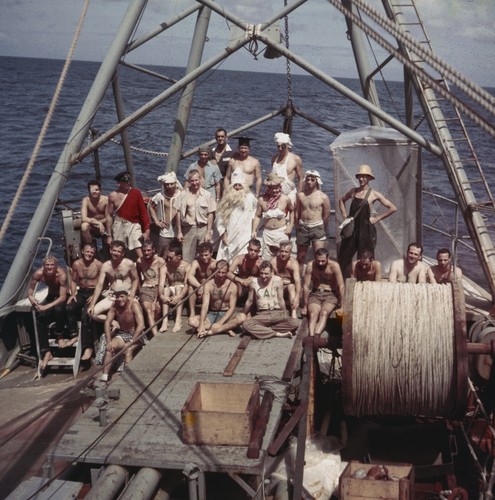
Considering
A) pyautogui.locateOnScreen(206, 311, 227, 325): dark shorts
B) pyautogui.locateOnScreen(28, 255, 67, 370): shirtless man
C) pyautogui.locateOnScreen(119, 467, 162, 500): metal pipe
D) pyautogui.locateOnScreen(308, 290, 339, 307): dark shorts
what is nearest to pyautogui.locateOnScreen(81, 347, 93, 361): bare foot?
pyautogui.locateOnScreen(28, 255, 67, 370): shirtless man

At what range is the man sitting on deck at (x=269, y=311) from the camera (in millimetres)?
10406

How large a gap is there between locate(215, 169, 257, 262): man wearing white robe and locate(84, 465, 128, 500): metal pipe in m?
4.88

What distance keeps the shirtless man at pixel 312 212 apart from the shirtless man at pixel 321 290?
1151 mm

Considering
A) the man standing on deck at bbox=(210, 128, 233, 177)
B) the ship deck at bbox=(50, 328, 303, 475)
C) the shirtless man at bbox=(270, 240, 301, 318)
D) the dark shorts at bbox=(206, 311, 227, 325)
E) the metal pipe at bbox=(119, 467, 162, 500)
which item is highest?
the man standing on deck at bbox=(210, 128, 233, 177)

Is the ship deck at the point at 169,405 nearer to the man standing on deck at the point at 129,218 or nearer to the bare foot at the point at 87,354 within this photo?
the bare foot at the point at 87,354

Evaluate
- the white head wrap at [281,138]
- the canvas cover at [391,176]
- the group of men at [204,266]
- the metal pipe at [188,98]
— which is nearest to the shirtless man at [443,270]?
the group of men at [204,266]

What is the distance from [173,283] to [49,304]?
1.88 metres

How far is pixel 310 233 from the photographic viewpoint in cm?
1201

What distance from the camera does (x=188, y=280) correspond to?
11.0 meters

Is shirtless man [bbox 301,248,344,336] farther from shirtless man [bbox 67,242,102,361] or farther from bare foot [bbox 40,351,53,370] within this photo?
bare foot [bbox 40,351,53,370]

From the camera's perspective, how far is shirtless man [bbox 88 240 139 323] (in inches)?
435

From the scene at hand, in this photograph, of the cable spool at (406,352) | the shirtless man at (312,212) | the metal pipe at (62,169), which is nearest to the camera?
the cable spool at (406,352)

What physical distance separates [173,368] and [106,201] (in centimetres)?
394

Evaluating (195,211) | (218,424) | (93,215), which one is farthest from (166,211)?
(218,424)
